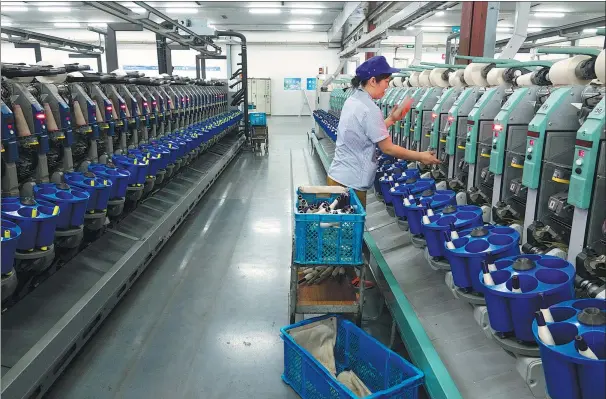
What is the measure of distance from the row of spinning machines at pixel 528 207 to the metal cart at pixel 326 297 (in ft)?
1.83

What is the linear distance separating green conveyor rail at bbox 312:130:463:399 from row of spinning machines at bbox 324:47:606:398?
0.30m

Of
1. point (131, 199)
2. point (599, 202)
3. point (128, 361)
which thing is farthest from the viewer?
point (131, 199)

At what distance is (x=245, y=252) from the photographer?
5.27m

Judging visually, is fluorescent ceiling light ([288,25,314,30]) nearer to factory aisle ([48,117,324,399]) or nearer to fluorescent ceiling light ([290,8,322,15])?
fluorescent ceiling light ([290,8,322,15])

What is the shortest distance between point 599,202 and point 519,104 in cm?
104

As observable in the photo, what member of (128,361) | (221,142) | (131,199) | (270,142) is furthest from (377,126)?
(270,142)

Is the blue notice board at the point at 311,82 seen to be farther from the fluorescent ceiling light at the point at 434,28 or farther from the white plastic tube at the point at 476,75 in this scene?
the white plastic tube at the point at 476,75

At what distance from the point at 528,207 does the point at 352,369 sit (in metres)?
1.45

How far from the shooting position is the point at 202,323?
3701 millimetres

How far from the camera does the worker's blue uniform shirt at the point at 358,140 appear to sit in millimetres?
3354

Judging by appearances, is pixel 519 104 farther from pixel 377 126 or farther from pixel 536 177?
pixel 377 126

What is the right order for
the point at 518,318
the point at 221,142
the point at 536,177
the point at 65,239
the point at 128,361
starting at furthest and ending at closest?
the point at 221,142, the point at 65,239, the point at 128,361, the point at 536,177, the point at 518,318

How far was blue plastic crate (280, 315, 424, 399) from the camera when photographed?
238cm

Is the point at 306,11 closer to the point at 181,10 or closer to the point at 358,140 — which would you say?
the point at 181,10
